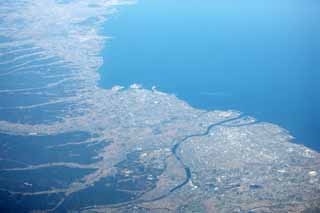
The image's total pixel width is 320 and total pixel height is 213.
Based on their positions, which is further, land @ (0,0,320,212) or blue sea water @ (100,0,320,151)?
blue sea water @ (100,0,320,151)

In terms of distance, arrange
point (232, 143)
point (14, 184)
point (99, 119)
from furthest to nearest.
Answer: point (99, 119), point (232, 143), point (14, 184)

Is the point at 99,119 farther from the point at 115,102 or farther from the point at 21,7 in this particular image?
the point at 21,7

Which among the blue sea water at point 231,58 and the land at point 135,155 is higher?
the blue sea water at point 231,58

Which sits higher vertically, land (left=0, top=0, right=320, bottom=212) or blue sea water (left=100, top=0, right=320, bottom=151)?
blue sea water (left=100, top=0, right=320, bottom=151)

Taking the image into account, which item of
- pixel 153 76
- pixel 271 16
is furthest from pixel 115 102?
pixel 271 16

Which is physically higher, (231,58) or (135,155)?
(231,58)

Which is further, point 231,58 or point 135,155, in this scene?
point 231,58

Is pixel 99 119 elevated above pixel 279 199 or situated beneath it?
elevated above

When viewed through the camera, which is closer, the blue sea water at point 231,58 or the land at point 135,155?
the land at point 135,155
